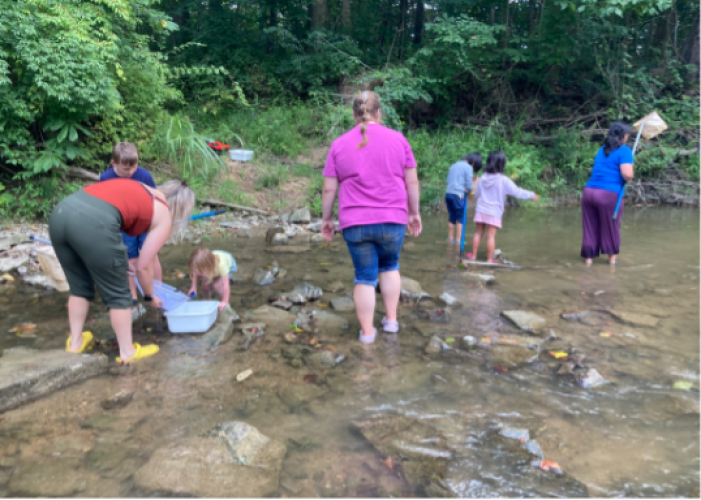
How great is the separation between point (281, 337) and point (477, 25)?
34.5 ft

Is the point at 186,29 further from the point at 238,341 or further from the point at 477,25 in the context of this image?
the point at 238,341

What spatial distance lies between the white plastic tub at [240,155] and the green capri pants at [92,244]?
7.15 meters

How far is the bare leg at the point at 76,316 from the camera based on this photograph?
10.7 feet

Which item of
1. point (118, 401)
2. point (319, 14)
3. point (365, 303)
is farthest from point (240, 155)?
point (118, 401)

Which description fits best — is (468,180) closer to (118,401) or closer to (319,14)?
(118,401)

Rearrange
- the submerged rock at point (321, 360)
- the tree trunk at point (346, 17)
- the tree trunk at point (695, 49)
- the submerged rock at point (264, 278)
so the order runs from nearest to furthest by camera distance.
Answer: the submerged rock at point (321, 360), the submerged rock at point (264, 278), the tree trunk at point (695, 49), the tree trunk at point (346, 17)

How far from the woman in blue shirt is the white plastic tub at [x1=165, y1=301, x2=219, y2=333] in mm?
4785

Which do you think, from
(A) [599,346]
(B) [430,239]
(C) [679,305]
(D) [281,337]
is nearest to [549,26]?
(B) [430,239]

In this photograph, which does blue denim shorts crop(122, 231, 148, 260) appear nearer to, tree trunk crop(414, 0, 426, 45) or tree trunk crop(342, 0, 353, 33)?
tree trunk crop(342, 0, 353, 33)

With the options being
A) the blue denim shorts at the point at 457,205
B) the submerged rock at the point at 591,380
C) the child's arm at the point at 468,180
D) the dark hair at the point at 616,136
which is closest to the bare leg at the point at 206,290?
the submerged rock at the point at 591,380

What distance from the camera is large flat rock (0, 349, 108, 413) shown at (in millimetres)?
2738

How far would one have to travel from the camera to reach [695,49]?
13.0m

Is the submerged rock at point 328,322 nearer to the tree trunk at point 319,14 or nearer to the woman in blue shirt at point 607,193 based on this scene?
the woman in blue shirt at point 607,193

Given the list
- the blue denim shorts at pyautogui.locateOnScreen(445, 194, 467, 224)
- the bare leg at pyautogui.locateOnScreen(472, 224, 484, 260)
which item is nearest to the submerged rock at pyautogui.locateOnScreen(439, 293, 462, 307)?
the bare leg at pyautogui.locateOnScreen(472, 224, 484, 260)
